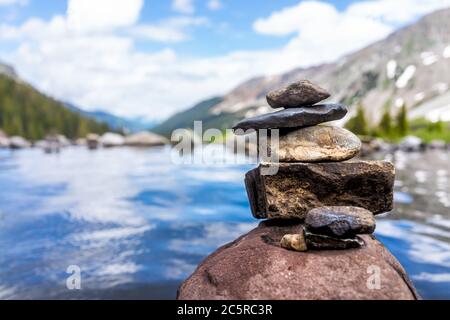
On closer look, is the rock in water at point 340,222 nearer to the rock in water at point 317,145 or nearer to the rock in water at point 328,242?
the rock in water at point 328,242

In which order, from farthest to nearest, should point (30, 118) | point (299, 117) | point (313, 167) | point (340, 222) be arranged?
point (30, 118), point (299, 117), point (313, 167), point (340, 222)

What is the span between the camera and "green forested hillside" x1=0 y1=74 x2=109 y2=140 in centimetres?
16938

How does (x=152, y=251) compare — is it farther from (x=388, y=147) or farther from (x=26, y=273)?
(x=388, y=147)

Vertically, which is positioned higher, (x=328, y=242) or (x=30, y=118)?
(x=30, y=118)

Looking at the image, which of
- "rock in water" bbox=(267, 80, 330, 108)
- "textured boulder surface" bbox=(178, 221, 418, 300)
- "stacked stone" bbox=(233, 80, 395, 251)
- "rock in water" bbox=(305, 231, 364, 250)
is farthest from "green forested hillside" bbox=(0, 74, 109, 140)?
"rock in water" bbox=(305, 231, 364, 250)

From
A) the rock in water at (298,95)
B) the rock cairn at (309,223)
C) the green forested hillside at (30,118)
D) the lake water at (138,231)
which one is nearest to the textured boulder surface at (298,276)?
the rock cairn at (309,223)

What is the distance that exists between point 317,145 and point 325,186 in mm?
994

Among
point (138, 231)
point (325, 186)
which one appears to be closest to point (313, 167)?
point (325, 186)

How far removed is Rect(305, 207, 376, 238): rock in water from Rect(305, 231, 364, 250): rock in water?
104 mm

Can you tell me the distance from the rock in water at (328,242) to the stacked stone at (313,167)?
1120mm

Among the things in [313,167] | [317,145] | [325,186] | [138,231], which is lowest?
[138,231]

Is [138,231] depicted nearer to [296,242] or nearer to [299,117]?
[299,117]

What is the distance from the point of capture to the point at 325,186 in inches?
404
